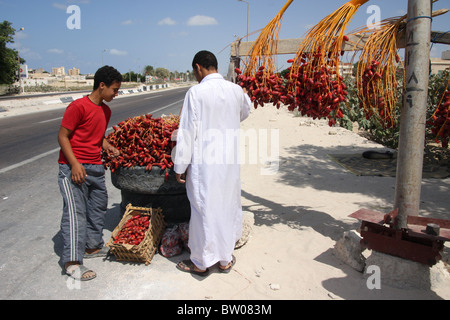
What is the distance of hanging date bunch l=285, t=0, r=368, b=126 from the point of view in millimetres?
3439

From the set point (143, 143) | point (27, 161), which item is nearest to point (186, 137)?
point (143, 143)

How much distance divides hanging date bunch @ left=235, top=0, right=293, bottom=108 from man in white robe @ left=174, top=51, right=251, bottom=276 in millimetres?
381

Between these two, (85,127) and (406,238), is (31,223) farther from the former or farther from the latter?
(406,238)

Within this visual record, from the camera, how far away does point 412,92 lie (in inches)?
128

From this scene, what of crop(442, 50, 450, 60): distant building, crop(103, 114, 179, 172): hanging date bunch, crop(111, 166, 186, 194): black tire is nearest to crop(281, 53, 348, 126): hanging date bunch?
crop(103, 114, 179, 172): hanging date bunch

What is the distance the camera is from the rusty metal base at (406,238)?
9.75ft

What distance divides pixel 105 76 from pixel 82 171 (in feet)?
3.22

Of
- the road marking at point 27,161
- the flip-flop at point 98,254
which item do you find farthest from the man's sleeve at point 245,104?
the road marking at point 27,161

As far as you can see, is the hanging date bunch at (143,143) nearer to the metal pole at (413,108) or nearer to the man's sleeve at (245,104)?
the man's sleeve at (245,104)

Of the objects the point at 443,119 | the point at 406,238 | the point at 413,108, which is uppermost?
the point at 413,108

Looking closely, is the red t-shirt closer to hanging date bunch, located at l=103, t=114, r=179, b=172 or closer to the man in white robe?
hanging date bunch, located at l=103, t=114, r=179, b=172

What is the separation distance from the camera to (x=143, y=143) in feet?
12.9

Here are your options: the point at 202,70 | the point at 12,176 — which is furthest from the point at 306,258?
the point at 12,176

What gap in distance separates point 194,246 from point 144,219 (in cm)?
74
